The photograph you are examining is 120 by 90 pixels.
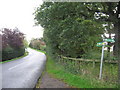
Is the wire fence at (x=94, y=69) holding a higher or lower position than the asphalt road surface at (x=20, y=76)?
higher

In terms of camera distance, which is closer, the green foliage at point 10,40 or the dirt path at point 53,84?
the dirt path at point 53,84

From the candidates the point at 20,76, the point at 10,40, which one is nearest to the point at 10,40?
the point at 10,40

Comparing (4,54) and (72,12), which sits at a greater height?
(72,12)

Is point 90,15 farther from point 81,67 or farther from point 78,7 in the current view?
point 81,67

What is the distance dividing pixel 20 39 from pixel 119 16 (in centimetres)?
1896

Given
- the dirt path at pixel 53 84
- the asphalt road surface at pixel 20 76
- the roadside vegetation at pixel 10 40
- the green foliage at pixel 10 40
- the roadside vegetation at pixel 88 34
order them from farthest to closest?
the green foliage at pixel 10 40, the roadside vegetation at pixel 10 40, the asphalt road surface at pixel 20 76, the roadside vegetation at pixel 88 34, the dirt path at pixel 53 84

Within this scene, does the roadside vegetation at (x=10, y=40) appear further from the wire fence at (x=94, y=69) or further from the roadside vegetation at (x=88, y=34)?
the wire fence at (x=94, y=69)

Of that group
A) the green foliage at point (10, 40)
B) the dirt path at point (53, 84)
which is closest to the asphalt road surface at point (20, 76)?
the dirt path at point (53, 84)

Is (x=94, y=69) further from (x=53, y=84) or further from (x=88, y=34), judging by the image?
(x=53, y=84)

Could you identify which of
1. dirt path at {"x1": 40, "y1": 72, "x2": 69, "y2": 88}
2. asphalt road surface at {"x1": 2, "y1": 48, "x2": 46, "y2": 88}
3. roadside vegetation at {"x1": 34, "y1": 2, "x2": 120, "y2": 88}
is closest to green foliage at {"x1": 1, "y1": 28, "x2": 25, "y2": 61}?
asphalt road surface at {"x1": 2, "y1": 48, "x2": 46, "y2": 88}

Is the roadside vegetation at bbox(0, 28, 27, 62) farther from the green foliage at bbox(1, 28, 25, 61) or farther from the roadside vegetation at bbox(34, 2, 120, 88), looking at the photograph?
the roadside vegetation at bbox(34, 2, 120, 88)

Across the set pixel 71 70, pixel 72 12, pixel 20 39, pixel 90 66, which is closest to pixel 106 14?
pixel 72 12

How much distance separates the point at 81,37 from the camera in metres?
5.87

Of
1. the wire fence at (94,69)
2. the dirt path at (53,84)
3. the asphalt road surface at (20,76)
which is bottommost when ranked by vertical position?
the asphalt road surface at (20,76)
